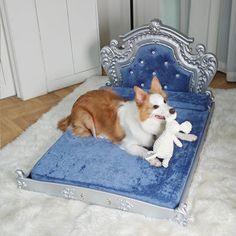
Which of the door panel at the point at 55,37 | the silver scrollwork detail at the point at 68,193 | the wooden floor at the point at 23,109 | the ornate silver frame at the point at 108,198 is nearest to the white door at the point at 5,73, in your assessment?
the wooden floor at the point at 23,109

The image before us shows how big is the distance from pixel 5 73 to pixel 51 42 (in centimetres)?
50

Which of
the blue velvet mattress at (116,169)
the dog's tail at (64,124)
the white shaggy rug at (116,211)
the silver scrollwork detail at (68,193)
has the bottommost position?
the white shaggy rug at (116,211)

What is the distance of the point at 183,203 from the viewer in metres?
1.73

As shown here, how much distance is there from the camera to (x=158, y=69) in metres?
2.63

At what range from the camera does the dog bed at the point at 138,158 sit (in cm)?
180

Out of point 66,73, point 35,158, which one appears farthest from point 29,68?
point 35,158

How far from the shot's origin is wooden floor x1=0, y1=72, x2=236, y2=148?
9.13 feet

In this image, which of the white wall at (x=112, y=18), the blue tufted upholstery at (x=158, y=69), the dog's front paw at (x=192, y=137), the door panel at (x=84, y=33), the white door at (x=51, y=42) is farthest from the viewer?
the white wall at (x=112, y=18)

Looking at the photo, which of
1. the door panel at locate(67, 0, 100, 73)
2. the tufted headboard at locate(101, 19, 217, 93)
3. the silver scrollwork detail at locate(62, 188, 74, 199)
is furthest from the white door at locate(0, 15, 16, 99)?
the silver scrollwork detail at locate(62, 188, 74, 199)

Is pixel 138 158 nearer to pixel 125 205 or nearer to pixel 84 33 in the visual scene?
pixel 125 205

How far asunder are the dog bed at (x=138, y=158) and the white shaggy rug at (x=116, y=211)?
0.19ft

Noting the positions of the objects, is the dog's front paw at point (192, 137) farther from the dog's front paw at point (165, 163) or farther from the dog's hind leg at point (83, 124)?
the dog's hind leg at point (83, 124)

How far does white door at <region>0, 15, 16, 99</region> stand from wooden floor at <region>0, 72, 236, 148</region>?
0.07m

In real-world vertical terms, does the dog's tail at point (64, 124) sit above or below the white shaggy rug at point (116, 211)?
above
